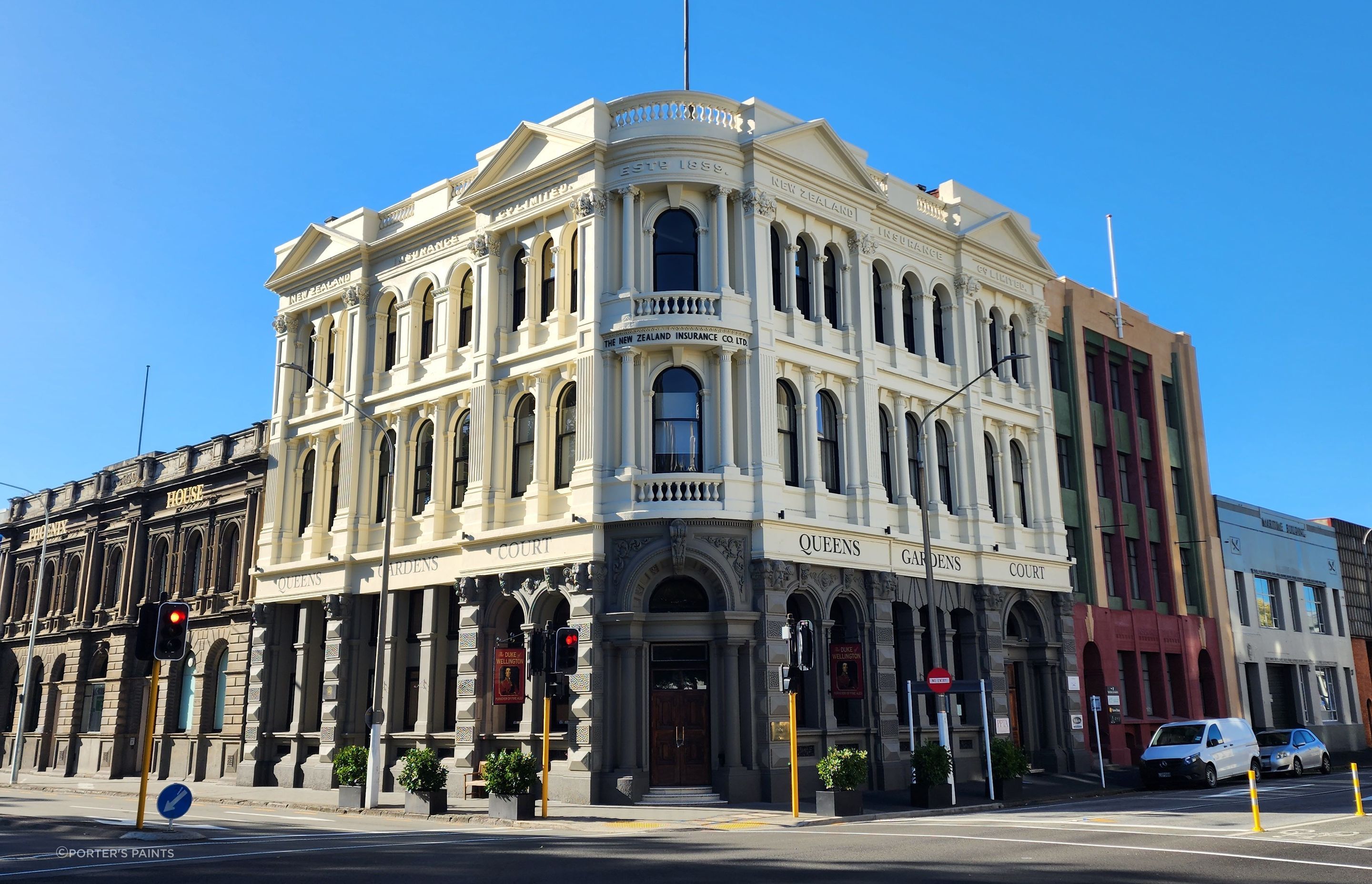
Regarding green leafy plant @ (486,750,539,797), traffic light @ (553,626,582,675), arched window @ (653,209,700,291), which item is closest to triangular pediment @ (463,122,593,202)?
arched window @ (653,209,700,291)

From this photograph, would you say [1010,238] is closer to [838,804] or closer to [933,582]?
[933,582]

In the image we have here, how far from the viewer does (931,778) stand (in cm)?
2541

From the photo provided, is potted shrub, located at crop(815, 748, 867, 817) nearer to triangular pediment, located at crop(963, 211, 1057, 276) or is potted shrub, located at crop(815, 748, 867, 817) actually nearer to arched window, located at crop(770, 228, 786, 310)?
arched window, located at crop(770, 228, 786, 310)

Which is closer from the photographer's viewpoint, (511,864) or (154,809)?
(511,864)

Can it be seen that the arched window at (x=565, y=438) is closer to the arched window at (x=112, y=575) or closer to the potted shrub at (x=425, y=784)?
the potted shrub at (x=425, y=784)

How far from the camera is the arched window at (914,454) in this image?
107 ft

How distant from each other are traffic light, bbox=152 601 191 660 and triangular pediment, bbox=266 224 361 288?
20.0 metres

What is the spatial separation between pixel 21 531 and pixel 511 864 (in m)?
47.1

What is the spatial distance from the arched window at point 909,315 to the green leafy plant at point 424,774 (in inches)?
714

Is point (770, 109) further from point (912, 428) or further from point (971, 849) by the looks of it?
point (971, 849)

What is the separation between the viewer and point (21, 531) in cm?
5259

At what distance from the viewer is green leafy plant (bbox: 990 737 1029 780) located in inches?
1056

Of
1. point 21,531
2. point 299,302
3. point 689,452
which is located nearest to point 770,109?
point 689,452

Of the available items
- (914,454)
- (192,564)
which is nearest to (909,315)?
(914,454)
